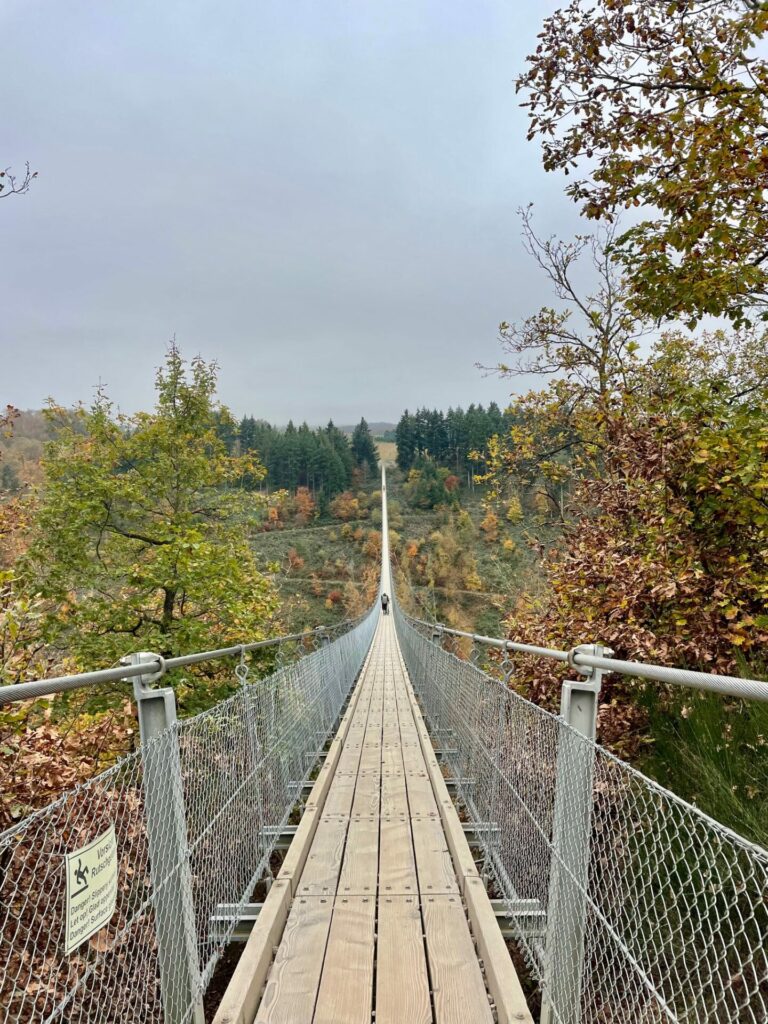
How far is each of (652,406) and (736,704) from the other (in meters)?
2.05

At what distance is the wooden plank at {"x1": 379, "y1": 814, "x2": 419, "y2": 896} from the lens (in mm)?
2537

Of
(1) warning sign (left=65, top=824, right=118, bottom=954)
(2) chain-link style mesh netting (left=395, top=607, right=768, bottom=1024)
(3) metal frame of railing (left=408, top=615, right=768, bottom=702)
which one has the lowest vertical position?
(2) chain-link style mesh netting (left=395, top=607, right=768, bottom=1024)

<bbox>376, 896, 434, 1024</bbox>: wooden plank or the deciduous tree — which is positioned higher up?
the deciduous tree

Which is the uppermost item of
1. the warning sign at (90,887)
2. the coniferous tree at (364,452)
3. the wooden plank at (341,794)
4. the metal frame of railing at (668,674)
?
the coniferous tree at (364,452)

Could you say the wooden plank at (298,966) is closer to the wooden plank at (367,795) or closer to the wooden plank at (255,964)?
the wooden plank at (255,964)

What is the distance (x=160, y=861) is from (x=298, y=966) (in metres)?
0.82

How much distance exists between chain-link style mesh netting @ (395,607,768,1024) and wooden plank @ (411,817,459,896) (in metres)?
0.21

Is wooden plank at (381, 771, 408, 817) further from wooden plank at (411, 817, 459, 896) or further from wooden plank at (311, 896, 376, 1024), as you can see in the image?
wooden plank at (311, 896, 376, 1024)

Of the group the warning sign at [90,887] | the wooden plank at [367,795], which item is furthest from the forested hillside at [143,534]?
the warning sign at [90,887]

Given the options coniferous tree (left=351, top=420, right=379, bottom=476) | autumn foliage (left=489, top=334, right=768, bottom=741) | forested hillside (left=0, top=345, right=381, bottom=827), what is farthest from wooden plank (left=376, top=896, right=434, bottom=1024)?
coniferous tree (left=351, top=420, right=379, bottom=476)

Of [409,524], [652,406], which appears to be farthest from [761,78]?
[409,524]

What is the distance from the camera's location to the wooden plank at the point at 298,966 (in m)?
1.82

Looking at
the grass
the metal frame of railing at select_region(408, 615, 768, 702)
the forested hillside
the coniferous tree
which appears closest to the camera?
the metal frame of railing at select_region(408, 615, 768, 702)

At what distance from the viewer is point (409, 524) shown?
2352 inches
